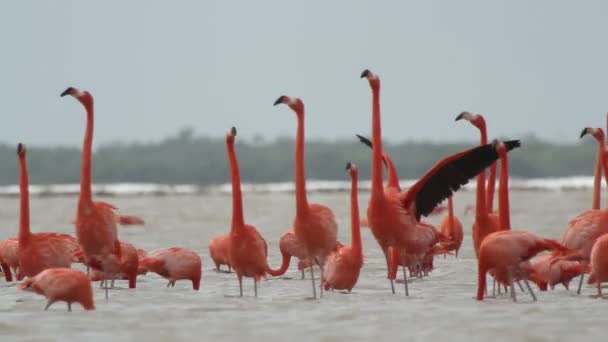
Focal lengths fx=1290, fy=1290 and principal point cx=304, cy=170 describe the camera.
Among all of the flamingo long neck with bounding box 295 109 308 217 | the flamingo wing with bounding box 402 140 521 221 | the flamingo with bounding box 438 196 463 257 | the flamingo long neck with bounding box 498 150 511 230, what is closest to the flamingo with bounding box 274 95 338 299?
the flamingo long neck with bounding box 295 109 308 217

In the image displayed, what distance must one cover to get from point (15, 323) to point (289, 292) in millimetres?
2954

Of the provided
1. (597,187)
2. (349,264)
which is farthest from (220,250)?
(597,187)

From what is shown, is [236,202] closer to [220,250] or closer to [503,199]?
[503,199]

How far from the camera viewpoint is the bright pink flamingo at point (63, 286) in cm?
815

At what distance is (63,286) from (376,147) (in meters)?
2.77

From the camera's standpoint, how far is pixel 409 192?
960 centimetres

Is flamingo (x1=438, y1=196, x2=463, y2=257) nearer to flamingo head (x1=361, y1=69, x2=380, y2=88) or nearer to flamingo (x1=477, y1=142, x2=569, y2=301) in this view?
flamingo head (x1=361, y1=69, x2=380, y2=88)

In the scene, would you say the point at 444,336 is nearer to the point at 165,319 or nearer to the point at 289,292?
the point at 165,319

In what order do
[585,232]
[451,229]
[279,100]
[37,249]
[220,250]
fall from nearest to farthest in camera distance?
1. [585,232]
2. [279,100]
3. [37,249]
4. [220,250]
5. [451,229]

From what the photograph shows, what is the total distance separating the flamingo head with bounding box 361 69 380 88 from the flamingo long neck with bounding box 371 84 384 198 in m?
0.02

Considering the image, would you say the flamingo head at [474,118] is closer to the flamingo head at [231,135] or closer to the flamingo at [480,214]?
the flamingo at [480,214]

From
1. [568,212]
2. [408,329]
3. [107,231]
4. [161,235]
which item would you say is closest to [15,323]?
[107,231]

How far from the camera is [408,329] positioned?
7422 mm

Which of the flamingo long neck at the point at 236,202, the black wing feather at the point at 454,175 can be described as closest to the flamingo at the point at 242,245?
the flamingo long neck at the point at 236,202
